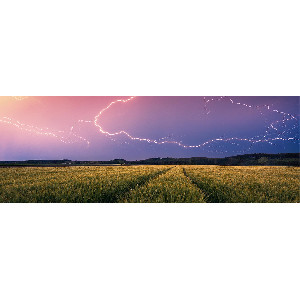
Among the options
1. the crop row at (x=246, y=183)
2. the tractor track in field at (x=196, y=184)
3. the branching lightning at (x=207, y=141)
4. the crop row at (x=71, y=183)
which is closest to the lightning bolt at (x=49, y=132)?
the branching lightning at (x=207, y=141)

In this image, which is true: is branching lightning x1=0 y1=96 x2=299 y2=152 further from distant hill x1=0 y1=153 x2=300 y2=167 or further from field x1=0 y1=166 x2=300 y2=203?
field x1=0 y1=166 x2=300 y2=203

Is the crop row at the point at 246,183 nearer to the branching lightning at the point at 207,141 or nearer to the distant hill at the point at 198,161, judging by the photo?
the distant hill at the point at 198,161

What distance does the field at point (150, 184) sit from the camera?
5.83 metres

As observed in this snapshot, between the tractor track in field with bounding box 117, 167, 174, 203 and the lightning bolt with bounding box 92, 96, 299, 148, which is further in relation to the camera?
the lightning bolt with bounding box 92, 96, 299, 148

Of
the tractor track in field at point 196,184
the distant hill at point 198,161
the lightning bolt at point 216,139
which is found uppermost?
the lightning bolt at point 216,139

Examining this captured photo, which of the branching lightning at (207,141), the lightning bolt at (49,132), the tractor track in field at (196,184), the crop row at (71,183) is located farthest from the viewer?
the lightning bolt at (49,132)

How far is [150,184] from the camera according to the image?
20.4 ft

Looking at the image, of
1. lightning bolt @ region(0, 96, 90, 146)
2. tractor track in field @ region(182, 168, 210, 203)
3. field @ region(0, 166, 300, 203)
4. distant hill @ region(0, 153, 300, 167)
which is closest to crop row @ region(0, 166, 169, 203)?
field @ region(0, 166, 300, 203)

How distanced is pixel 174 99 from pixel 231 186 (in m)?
2.49

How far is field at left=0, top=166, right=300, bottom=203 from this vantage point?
5.83 meters
